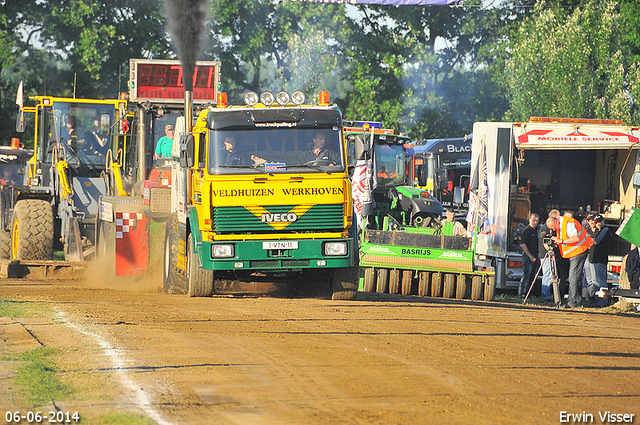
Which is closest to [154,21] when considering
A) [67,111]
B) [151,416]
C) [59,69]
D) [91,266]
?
[59,69]

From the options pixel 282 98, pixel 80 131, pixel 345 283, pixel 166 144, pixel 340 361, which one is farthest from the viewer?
pixel 80 131

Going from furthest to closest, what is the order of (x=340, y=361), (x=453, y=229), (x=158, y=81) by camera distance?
(x=453, y=229) < (x=158, y=81) < (x=340, y=361)

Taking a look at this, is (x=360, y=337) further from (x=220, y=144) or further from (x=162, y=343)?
(x=220, y=144)

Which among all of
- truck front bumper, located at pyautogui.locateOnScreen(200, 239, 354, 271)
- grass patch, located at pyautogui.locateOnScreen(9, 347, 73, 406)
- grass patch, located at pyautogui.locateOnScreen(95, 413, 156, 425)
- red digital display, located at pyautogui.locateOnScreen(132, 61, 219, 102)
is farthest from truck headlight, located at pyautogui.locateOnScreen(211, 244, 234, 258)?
grass patch, located at pyautogui.locateOnScreen(95, 413, 156, 425)

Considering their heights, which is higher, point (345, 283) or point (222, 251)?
point (222, 251)

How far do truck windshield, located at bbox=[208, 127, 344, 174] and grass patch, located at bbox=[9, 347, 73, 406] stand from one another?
4.52 metres

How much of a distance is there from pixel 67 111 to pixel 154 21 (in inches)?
855

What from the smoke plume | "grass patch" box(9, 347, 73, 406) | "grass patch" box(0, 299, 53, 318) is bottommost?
"grass patch" box(0, 299, 53, 318)

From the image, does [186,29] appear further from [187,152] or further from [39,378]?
[39,378]

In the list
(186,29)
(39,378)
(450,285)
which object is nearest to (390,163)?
(450,285)

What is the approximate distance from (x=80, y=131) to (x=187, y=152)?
23.1 ft

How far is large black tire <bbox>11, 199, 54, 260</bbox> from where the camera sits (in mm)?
17984

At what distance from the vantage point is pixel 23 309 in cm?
1142

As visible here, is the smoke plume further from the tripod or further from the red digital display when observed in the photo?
the tripod
